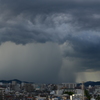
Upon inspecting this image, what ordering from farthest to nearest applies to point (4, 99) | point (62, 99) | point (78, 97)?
point (4, 99)
point (62, 99)
point (78, 97)

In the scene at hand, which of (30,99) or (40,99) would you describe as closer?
(40,99)

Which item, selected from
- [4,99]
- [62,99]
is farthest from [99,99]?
[4,99]

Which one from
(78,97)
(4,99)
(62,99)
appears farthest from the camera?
(4,99)

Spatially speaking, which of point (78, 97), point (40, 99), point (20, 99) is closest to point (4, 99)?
point (20, 99)

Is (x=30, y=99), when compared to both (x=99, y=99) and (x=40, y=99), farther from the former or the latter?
(x=99, y=99)

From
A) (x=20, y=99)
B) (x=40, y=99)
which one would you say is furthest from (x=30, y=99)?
(x=40, y=99)

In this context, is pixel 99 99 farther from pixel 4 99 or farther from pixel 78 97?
pixel 4 99

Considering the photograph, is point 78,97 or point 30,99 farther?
point 30,99
